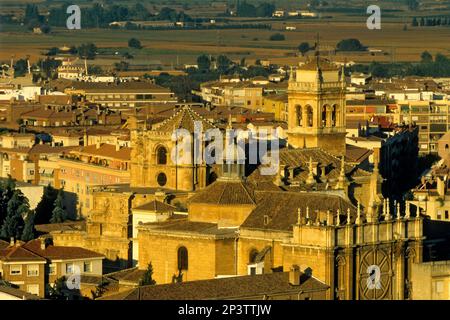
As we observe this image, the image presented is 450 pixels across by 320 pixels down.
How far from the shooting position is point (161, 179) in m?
72.6

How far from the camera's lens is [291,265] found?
189 feet

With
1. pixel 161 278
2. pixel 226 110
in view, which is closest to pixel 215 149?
pixel 161 278

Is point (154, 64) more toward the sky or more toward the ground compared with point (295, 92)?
more toward the ground

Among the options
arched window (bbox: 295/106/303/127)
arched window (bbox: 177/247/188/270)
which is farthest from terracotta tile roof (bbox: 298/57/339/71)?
arched window (bbox: 177/247/188/270)

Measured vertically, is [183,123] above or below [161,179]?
above

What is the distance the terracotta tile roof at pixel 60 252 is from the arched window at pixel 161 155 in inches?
201

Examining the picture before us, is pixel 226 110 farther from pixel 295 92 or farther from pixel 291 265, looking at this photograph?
pixel 291 265

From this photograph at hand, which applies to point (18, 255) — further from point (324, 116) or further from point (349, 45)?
point (349, 45)

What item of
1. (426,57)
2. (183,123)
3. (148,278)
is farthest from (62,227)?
(426,57)

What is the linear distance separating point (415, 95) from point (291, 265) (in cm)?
7136

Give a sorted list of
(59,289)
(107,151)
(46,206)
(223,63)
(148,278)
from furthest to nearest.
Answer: (223,63)
(107,151)
(46,206)
(59,289)
(148,278)

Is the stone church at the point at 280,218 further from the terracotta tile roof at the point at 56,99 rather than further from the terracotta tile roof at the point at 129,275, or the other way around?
the terracotta tile roof at the point at 56,99

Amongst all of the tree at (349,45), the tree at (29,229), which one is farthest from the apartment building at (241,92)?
the tree at (29,229)

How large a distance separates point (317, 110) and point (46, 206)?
12.9 m
